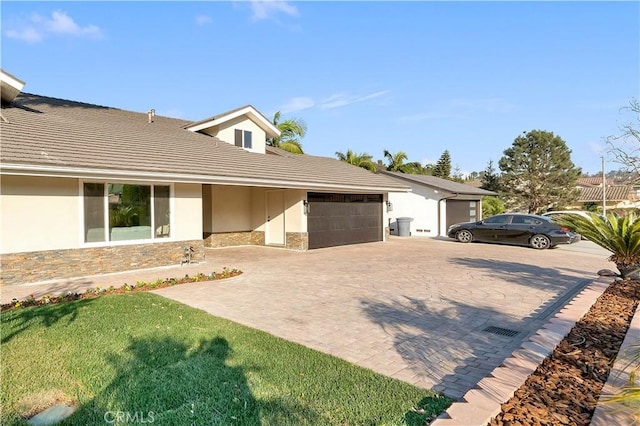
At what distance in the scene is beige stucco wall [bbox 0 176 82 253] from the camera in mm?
9000

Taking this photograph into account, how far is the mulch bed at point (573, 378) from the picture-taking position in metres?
2.91

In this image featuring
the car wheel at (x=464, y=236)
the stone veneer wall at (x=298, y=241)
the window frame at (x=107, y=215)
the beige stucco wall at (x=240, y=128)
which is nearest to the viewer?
the window frame at (x=107, y=215)

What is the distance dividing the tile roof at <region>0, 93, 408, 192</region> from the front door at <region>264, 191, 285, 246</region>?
5.45 feet

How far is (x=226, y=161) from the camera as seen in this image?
1382 cm

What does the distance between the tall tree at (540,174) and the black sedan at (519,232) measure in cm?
2153

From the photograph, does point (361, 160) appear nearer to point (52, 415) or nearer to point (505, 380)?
point (505, 380)

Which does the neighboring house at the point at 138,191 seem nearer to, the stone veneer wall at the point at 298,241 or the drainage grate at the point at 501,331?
the stone veneer wall at the point at 298,241

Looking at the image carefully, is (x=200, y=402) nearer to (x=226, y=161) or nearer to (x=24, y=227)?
(x=24, y=227)

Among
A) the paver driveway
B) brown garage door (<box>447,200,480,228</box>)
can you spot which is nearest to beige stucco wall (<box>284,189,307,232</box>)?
the paver driveway

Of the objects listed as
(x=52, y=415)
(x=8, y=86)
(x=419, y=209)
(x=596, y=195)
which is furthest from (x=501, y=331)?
(x=596, y=195)

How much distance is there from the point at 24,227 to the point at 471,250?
1584 centimetres

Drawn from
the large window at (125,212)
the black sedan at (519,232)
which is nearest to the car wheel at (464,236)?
the black sedan at (519,232)

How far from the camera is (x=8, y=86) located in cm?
1143

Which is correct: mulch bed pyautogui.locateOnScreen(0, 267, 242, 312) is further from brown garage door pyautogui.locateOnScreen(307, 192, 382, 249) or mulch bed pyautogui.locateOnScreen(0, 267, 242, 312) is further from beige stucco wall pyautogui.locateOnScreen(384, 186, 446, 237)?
beige stucco wall pyautogui.locateOnScreen(384, 186, 446, 237)
